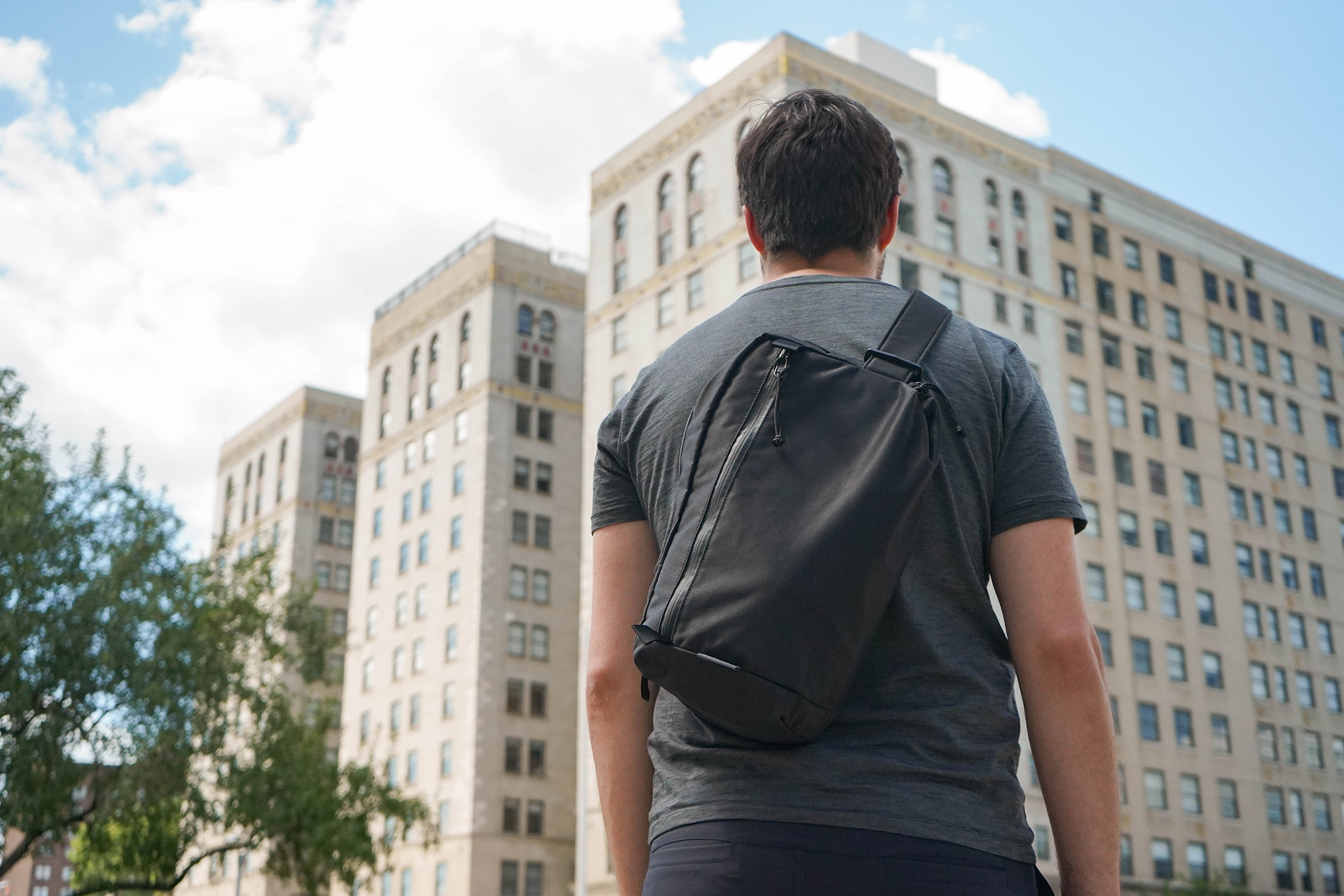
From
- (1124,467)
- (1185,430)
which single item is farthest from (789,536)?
(1185,430)

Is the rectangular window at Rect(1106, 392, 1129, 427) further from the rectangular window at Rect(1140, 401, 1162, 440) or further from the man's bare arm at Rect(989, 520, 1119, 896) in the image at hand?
the man's bare arm at Rect(989, 520, 1119, 896)

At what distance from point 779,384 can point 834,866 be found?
0.70m

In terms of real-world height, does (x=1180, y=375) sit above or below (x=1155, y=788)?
above

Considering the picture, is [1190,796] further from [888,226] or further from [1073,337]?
[888,226]

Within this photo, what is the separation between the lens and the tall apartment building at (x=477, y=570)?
65562 mm

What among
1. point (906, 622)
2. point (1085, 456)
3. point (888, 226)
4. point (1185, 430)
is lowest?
point (906, 622)

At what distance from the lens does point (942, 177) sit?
196 ft

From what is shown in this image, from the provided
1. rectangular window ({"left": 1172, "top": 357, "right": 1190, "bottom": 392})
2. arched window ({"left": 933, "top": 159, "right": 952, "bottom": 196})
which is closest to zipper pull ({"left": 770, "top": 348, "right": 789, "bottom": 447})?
arched window ({"left": 933, "top": 159, "right": 952, "bottom": 196})

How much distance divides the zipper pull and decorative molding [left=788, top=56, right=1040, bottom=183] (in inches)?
2169

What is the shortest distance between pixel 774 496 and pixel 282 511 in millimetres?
88775

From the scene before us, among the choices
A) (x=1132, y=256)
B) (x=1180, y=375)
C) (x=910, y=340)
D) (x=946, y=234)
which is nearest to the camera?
(x=910, y=340)

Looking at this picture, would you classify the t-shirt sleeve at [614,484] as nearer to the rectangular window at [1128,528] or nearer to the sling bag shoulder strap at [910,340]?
the sling bag shoulder strap at [910,340]

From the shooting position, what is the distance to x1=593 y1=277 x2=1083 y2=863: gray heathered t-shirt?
2.05 meters

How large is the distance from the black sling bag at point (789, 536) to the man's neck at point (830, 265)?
365mm
